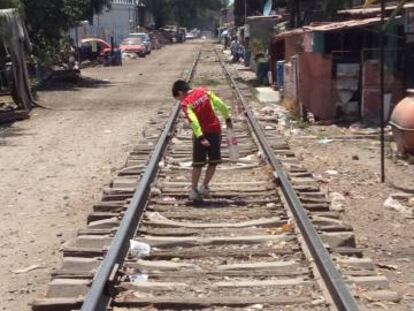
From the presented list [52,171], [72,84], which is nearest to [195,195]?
[52,171]

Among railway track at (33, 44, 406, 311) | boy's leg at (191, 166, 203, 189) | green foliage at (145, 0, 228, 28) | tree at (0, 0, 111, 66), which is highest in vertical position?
green foliage at (145, 0, 228, 28)

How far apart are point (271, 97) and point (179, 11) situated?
121 meters

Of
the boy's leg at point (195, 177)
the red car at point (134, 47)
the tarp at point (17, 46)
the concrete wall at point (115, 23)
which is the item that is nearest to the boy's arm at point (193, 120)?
the boy's leg at point (195, 177)

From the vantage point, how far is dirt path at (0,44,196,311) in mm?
7020

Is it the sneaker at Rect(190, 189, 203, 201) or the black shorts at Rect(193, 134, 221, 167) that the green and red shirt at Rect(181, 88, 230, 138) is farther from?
the sneaker at Rect(190, 189, 203, 201)

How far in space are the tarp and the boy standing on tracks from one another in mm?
12334

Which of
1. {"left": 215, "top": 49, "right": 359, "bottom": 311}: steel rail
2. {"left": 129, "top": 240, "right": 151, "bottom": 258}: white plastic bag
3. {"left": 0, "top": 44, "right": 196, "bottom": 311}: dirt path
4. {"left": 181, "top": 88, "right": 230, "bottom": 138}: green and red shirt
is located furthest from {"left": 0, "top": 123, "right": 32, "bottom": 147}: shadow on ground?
{"left": 129, "top": 240, "right": 151, "bottom": 258}: white plastic bag

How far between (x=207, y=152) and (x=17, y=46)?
42.9 feet

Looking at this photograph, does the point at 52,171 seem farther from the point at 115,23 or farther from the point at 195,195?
the point at 115,23

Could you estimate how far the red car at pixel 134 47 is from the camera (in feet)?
204

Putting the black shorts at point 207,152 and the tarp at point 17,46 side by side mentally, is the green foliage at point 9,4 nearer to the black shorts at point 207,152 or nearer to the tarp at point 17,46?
the tarp at point 17,46

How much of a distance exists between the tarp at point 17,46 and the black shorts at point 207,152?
12386mm

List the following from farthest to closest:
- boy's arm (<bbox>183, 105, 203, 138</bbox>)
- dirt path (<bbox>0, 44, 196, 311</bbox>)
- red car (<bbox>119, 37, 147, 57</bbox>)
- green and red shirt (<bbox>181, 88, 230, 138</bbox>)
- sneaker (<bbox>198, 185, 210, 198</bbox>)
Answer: red car (<bbox>119, 37, 147, 57</bbox>) → sneaker (<bbox>198, 185, 210, 198</bbox>) → green and red shirt (<bbox>181, 88, 230, 138</bbox>) → boy's arm (<bbox>183, 105, 203, 138</bbox>) → dirt path (<bbox>0, 44, 196, 311</bbox>)

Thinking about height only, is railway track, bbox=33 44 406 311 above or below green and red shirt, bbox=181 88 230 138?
below
